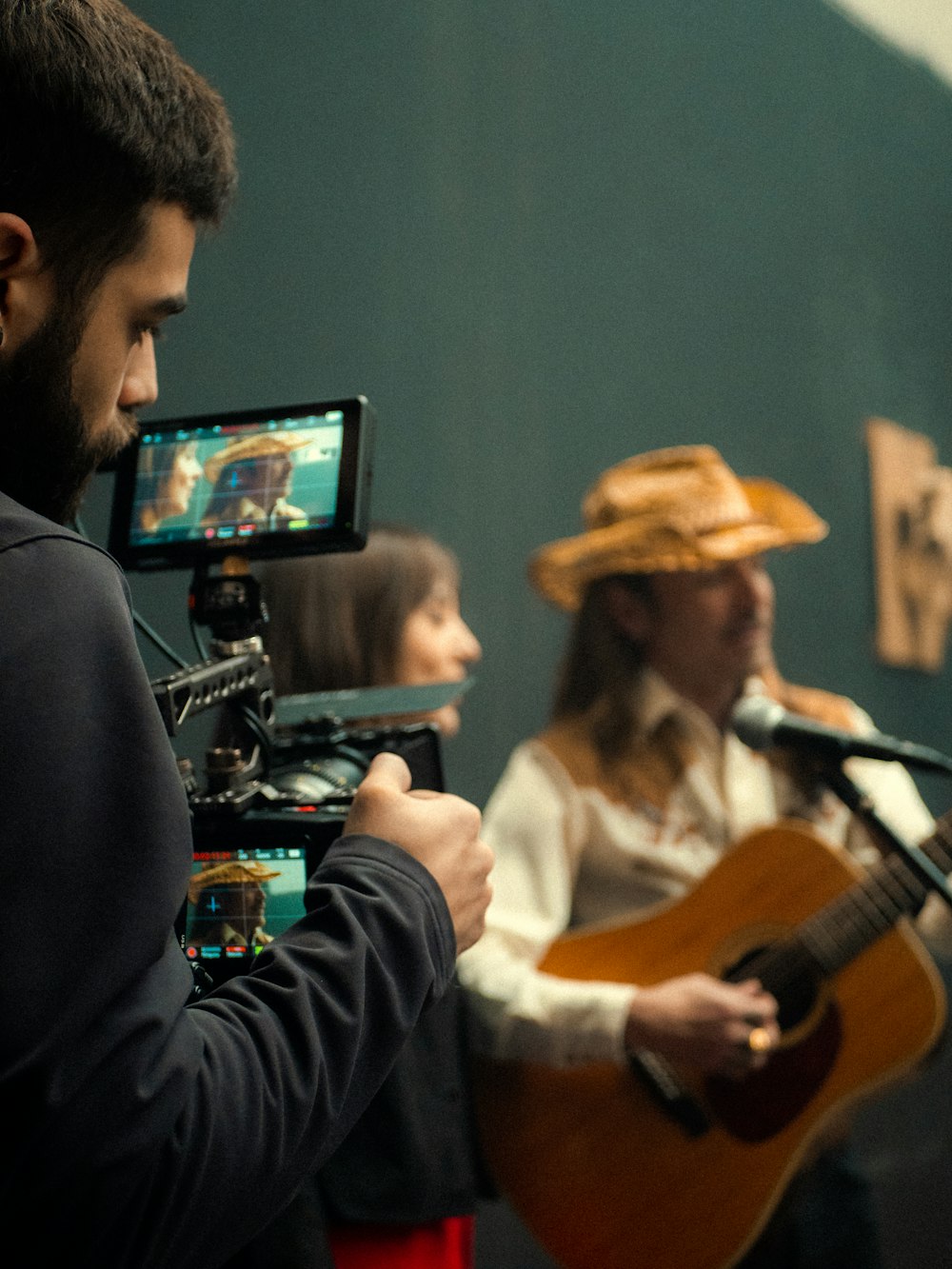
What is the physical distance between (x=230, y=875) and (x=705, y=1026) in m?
1.01

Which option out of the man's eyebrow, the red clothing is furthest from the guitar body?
the man's eyebrow

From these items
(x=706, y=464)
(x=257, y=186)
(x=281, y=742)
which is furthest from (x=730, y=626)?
(x=281, y=742)

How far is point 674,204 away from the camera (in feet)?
8.72

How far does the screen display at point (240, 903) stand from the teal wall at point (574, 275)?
92 centimetres

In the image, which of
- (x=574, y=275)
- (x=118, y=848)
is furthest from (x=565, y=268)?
(x=118, y=848)

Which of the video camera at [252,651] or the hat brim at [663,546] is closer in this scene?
the video camera at [252,651]

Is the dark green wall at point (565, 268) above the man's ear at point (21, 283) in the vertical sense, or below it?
above

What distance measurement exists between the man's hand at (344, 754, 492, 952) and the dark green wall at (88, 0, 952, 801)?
3.55 ft

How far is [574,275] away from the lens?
2457 millimetres

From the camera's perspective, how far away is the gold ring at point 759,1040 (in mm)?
1592

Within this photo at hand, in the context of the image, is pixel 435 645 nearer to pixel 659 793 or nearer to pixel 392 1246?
pixel 659 793

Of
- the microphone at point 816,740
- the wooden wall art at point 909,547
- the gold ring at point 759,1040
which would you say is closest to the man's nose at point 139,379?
the microphone at point 816,740

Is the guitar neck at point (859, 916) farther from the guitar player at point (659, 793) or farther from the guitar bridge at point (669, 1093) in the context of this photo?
the guitar bridge at point (669, 1093)

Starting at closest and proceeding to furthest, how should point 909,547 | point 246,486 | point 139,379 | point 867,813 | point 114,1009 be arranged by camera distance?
point 114,1009 < point 139,379 < point 246,486 < point 867,813 < point 909,547
